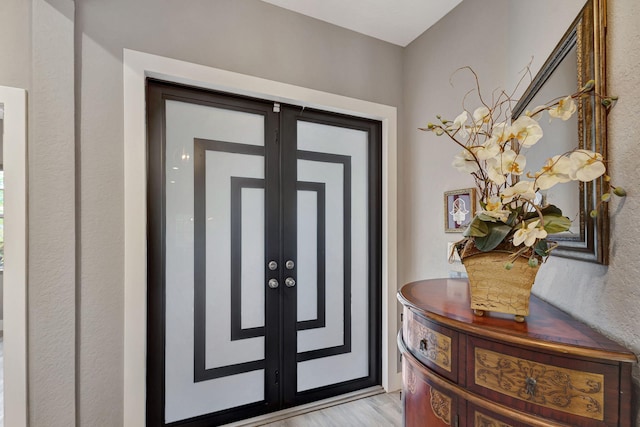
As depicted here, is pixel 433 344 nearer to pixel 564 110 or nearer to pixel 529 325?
pixel 529 325

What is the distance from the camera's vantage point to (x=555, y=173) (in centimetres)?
82

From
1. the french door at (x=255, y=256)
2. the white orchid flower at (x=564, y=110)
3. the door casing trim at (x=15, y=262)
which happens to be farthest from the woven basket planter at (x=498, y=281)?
the door casing trim at (x=15, y=262)

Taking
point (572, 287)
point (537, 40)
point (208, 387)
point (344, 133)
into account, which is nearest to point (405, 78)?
point (344, 133)

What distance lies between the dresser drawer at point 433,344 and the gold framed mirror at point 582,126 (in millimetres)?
490

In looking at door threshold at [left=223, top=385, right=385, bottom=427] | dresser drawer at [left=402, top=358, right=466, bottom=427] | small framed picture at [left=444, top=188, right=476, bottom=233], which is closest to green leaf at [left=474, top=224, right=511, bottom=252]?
dresser drawer at [left=402, top=358, right=466, bottom=427]

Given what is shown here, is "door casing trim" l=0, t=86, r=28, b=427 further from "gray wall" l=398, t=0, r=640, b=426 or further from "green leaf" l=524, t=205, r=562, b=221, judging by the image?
"gray wall" l=398, t=0, r=640, b=426

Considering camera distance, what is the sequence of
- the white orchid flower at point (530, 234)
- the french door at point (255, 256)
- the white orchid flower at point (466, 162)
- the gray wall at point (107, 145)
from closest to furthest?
the white orchid flower at point (530, 234), the white orchid flower at point (466, 162), the gray wall at point (107, 145), the french door at point (255, 256)

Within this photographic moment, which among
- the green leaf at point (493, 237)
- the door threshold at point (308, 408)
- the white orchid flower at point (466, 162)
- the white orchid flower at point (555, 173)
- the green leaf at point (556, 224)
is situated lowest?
the door threshold at point (308, 408)

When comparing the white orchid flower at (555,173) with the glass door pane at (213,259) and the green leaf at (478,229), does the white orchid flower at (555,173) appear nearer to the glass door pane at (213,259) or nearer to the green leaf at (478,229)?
the green leaf at (478,229)

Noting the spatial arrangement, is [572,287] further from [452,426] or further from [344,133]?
[344,133]

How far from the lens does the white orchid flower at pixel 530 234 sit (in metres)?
0.80

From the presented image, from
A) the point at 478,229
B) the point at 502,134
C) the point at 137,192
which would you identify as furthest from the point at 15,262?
the point at 502,134

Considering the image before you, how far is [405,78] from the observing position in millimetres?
2605

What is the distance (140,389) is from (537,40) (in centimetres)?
Result: 270
